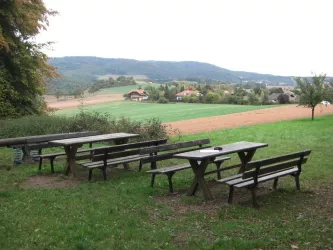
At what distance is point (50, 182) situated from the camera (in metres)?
8.39

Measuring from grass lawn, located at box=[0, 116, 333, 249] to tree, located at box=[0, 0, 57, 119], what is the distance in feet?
33.0

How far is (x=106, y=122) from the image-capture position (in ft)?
56.9

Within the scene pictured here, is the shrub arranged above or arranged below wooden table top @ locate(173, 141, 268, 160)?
below

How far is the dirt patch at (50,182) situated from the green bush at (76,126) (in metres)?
6.37

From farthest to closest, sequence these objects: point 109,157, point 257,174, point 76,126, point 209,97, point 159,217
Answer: point 209,97 < point 76,126 < point 109,157 < point 257,174 < point 159,217

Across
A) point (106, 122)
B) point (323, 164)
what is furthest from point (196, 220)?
point (106, 122)

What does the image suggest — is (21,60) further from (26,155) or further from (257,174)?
(257,174)

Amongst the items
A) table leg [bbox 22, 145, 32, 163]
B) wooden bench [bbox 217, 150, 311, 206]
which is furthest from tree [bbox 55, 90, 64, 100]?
wooden bench [bbox 217, 150, 311, 206]

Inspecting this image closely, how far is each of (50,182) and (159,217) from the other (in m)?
3.69

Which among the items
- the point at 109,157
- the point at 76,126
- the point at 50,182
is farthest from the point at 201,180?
the point at 76,126

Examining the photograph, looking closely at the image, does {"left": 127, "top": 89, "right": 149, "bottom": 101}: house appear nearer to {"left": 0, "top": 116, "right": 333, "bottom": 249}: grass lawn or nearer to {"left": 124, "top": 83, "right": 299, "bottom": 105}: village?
{"left": 124, "top": 83, "right": 299, "bottom": 105}: village

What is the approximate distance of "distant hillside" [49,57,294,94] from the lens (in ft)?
324

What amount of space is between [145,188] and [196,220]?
2.16 m

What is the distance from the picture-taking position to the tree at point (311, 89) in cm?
3216
